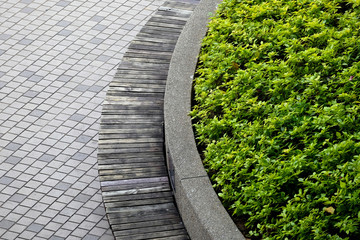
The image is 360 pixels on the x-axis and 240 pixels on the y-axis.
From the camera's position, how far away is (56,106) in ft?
26.2

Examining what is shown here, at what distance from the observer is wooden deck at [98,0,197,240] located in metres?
5.63

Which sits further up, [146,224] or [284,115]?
[284,115]

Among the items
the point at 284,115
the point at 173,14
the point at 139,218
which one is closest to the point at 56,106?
the point at 173,14

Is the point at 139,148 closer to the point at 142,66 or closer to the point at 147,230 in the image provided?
the point at 147,230

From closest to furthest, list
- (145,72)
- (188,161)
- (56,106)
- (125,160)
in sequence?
(188,161), (125,160), (145,72), (56,106)

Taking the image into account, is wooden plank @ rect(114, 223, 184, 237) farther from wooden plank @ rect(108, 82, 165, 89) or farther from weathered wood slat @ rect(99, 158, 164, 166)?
wooden plank @ rect(108, 82, 165, 89)

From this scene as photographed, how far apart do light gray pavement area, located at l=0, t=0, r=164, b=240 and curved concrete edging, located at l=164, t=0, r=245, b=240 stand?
1.31m

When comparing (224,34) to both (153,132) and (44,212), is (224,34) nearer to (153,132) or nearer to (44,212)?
(153,132)

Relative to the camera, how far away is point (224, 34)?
22.5 feet

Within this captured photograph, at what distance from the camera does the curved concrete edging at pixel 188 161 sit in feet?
16.1

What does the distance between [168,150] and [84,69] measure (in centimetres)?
328

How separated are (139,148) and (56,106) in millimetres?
2080

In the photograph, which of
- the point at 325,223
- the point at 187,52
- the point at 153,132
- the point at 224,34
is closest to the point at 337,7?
the point at 224,34

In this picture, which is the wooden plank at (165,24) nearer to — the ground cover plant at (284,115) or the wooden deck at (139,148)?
the wooden deck at (139,148)
